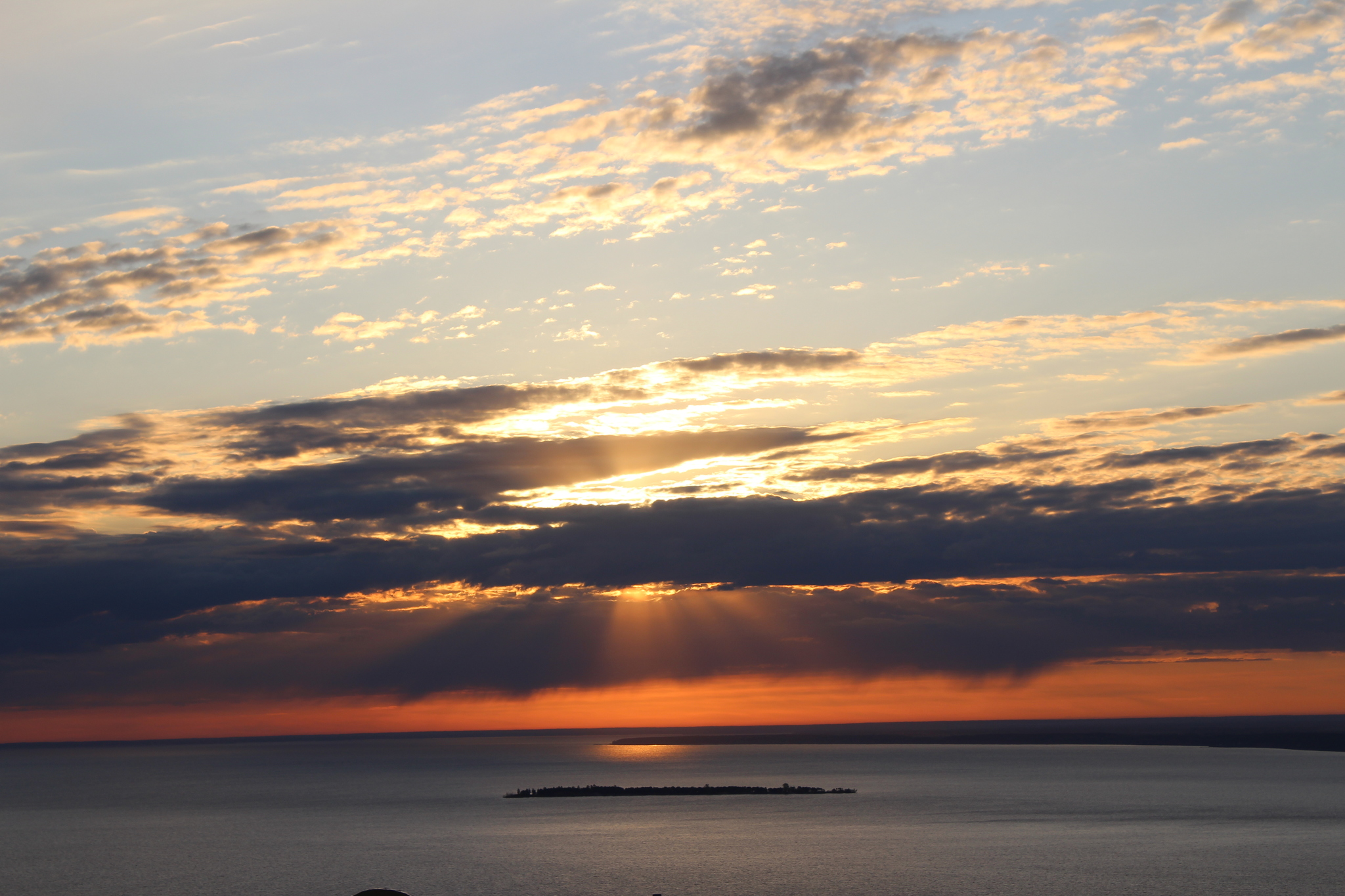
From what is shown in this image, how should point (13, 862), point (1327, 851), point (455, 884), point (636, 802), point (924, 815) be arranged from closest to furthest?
1. point (455, 884)
2. point (1327, 851)
3. point (13, 862)
4. point (924, 815)
5. point (636, 802)

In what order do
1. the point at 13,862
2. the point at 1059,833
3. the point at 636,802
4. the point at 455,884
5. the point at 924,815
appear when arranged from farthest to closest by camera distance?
the point at 636,802
the point at 924,815
the point at 1059,833
the point at 13,862
the point at 455,884

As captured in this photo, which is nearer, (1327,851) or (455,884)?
(455,884)

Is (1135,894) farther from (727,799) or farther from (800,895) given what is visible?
(727,799)

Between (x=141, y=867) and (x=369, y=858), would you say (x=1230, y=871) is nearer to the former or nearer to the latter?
(x=369, y=858)

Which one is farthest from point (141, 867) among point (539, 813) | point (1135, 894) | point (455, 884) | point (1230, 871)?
point (1230, 871)

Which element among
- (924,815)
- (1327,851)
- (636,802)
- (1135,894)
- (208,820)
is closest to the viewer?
(1135,894)

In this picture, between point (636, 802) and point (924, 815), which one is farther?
point (636, 802)

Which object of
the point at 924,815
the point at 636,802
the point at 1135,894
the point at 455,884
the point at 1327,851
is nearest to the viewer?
the point at 1135,894

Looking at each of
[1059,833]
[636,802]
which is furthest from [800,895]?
[636,802]

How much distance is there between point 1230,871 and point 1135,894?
17.1 m

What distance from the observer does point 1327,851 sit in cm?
11144

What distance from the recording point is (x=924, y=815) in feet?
531

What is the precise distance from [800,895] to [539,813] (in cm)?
8990

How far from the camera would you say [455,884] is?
95188 mm
